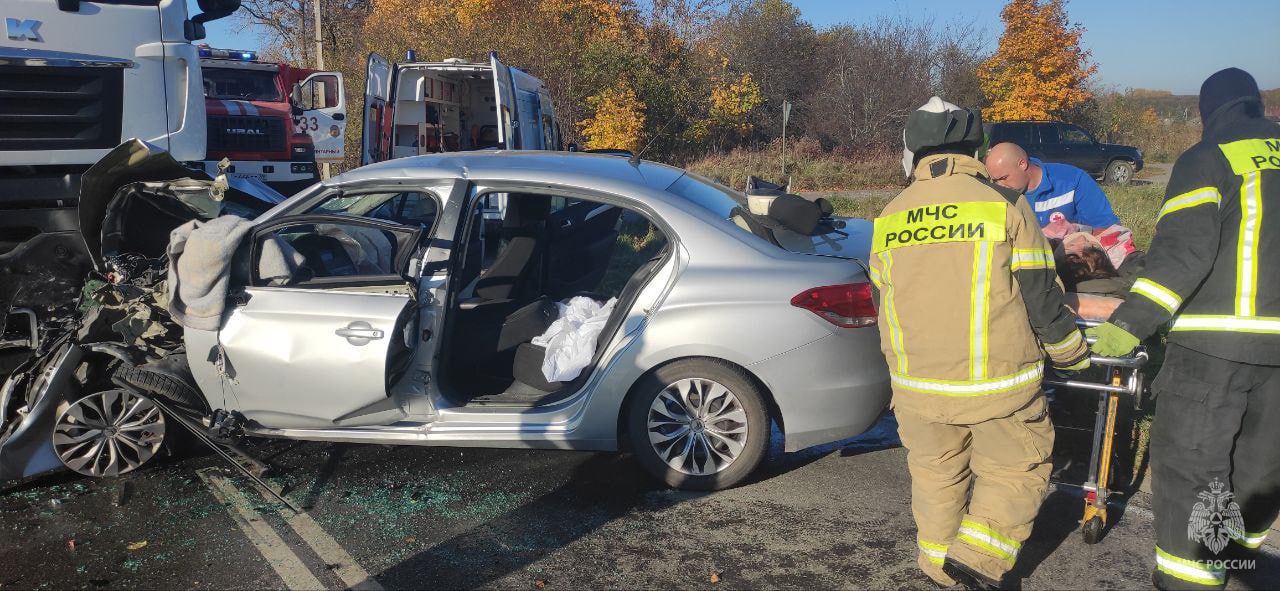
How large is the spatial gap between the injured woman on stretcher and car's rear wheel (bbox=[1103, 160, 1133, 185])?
63.2 feet

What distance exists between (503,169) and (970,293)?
2.33m

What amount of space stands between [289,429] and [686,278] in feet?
6.85

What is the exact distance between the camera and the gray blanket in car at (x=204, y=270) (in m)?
4.18

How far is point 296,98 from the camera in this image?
1433cm

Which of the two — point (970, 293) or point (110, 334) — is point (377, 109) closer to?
point (110, 334)

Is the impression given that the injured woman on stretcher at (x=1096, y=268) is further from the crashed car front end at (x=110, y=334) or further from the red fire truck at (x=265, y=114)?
the red fire truck at (x=265, y=114)

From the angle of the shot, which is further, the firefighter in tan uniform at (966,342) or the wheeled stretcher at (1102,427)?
the wheeled stretcher at (1102,427)

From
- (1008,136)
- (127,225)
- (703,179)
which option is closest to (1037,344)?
(703,179)

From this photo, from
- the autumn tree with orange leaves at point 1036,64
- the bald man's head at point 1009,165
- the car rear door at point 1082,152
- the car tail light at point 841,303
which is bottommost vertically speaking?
the car tail light at point 841,303

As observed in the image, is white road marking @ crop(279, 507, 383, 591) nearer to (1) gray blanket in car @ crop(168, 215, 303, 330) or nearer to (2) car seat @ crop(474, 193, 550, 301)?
(1) gray blanket in car @ crop(168, 215, 303, 330)

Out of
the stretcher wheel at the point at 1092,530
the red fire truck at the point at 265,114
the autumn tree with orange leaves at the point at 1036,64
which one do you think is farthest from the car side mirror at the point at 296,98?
the autumn tree with orange leaves at the point at 1036,64

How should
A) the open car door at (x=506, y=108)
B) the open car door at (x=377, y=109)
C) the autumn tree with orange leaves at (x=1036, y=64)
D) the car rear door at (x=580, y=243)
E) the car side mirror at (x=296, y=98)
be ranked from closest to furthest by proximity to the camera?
the car rear door at (x=580, y=243) → the open car door at (x=506, y=108) → the open car door at (x=377, y=109) → the car side mirror at (x=296, y=98) → the autumn tree with orange leaves at (x=1036, y=64)

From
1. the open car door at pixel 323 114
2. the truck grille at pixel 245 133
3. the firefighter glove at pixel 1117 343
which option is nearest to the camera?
the firefighter glove at pixel 1117 343

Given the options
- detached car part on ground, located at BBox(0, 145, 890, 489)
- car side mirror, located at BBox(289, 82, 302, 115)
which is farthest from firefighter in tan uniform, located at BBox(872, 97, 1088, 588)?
car side mirror, located at BBox(289, 82, 302, 115)
